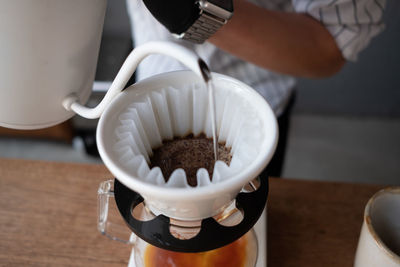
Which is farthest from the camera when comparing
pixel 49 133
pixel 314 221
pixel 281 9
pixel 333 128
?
pixel 333 128

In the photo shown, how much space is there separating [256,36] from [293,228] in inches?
12.2

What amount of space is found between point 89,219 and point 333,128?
128 centimetres

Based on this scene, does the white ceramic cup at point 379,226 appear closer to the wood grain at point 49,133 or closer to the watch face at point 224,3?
the watch face at point 224,3

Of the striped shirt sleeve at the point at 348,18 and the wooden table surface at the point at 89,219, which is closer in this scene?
the wooden table surface at the point at 89,219

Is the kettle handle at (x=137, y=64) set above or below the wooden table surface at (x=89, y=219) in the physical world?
above

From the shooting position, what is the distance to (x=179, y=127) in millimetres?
456

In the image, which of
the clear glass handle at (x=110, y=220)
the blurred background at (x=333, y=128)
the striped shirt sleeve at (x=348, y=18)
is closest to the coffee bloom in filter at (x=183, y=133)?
the clear glass handle at (x=110, y=220)

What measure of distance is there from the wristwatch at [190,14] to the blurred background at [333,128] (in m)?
1.06

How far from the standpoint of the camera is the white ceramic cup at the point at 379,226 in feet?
1.41

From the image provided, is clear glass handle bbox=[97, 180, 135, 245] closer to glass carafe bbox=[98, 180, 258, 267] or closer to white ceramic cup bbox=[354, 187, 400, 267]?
glass carafe bbox=[98, 180, 258, 267]

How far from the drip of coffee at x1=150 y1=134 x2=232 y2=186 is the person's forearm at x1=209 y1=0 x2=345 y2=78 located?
0.24 metres

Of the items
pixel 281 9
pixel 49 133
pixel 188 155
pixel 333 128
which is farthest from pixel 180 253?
pixel 333 128

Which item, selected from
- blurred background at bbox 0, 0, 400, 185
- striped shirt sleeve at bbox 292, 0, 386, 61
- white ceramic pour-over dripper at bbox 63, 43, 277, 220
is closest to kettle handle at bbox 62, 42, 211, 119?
white ceramic pour-over dripper at bbox 63, 43, 277, 220

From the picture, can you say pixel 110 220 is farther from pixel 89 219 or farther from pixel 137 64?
pixel 137 64
